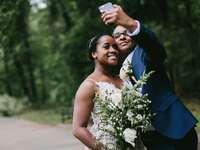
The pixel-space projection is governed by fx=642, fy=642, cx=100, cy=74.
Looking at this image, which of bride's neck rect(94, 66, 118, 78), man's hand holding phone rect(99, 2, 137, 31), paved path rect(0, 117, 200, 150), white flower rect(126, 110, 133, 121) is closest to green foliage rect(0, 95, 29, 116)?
paved path rect(0, 117, 200, 150)

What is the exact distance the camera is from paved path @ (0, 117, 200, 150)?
15414 millimetres

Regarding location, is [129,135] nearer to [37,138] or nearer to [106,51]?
[106,51]

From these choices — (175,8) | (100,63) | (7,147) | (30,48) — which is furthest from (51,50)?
(100,63)

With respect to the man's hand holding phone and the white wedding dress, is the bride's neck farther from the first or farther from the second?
the man's hand holding phone

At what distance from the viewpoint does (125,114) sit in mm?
3746

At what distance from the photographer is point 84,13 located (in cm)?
2641

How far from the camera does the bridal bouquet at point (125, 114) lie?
3686mm

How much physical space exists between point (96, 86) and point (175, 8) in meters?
19.2

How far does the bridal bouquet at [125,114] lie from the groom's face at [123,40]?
16 cm

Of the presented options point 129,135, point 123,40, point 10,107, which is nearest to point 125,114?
point 129,135

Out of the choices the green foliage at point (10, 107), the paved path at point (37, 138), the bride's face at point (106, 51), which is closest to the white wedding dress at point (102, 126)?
the bride's face at point (106, 51)

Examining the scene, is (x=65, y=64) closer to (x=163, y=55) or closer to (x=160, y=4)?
(x=160, y=4)

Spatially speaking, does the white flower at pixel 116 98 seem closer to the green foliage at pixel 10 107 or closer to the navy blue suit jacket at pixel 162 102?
the navy blue suit jacket at pixel 162 102

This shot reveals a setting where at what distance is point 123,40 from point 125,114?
17.8 inches
